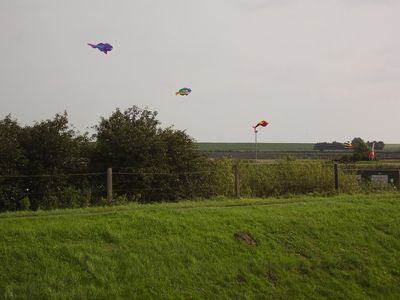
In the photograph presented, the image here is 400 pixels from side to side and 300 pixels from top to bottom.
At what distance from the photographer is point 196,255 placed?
10320 mm

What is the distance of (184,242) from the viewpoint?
1075 centimetres

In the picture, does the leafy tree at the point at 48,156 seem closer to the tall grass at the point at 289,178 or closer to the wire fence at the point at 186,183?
the wire fence at the point at 186,183

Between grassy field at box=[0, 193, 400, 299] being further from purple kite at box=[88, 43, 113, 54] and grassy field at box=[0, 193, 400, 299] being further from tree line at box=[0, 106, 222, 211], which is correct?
purple kite at box=[88, 43, 113, 54]

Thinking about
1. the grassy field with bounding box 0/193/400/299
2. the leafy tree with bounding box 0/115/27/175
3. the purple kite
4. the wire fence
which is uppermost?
the purple kite

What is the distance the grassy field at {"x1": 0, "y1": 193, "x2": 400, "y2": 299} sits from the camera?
8.89 metres

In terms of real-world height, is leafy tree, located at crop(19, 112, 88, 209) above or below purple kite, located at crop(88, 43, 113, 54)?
below

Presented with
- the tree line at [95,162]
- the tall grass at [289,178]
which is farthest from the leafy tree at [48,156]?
the tall grass at [289,178]

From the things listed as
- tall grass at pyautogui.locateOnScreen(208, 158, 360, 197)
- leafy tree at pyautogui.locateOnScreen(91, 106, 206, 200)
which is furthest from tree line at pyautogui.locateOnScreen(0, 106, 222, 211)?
tall grass at pyautogui.locateOnScreen(208, 158, 360, 197)

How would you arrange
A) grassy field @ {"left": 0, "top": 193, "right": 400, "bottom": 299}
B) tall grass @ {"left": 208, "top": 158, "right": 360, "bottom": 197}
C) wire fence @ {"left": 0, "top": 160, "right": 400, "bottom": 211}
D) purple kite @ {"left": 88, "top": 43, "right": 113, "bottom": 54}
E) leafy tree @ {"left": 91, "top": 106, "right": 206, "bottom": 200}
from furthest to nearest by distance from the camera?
tall grass @ {"left": 208, "top": 158, "right": 360, "bottom": 197} → leafy tree @ {"left": 91, "top": 106, "right": 206, "bottom": 200} → wire fence @ {"left": 0, "top": 160, "right": 400, "bottom": 211} → purple kite @ {"left": 88, "top": 43, "right": 113, "bottom": 54} → grassy field @ {"left": 0, "top": 193, "right": 400, "bottom": 299}

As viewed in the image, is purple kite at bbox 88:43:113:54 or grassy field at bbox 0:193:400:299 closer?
grassy field at bbox 0:193:400:299

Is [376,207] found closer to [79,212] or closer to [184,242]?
[184,242]

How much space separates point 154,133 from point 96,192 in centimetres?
343

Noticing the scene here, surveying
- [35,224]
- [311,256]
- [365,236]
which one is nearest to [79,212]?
[35,224]

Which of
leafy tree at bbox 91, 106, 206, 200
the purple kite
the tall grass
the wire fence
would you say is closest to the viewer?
the purple kite
